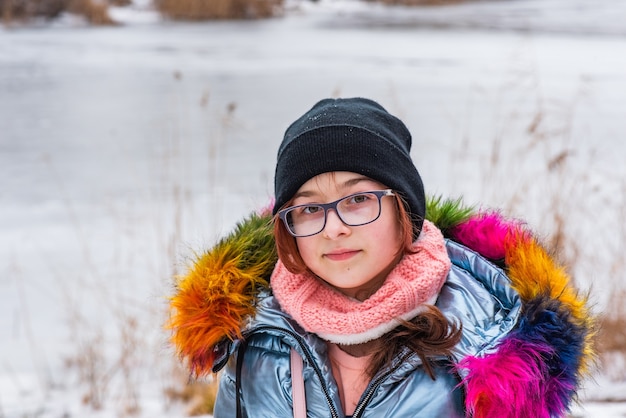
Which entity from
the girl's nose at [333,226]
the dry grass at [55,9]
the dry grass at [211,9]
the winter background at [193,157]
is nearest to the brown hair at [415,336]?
the girl's nose at [333,226]

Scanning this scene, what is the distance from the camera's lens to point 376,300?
1.16 meters

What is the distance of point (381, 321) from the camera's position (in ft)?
3.78

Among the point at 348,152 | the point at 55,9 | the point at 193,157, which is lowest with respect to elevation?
the point at 55,9

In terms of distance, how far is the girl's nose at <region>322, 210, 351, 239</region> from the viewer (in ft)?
3.74

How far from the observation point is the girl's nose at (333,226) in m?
1.14

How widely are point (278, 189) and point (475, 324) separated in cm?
44

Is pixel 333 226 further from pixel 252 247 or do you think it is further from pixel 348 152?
pixel 252 247

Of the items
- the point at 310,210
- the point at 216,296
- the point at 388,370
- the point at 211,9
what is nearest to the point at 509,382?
the point at 388,370

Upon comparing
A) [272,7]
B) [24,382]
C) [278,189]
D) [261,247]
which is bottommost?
[272,7]

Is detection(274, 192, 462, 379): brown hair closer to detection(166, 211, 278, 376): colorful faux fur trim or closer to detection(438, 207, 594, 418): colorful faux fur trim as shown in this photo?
detection(438, 207, 594, 418): colorful faux fur trim

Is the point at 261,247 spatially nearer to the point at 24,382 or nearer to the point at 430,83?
the point at 24,382

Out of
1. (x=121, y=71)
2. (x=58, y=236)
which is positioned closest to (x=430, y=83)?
(x=121, y=71)

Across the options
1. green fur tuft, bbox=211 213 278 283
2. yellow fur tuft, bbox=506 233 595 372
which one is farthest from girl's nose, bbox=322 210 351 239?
yellow fur tuft, bbox=506 233 595 372

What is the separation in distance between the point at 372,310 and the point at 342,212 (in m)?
0.18
